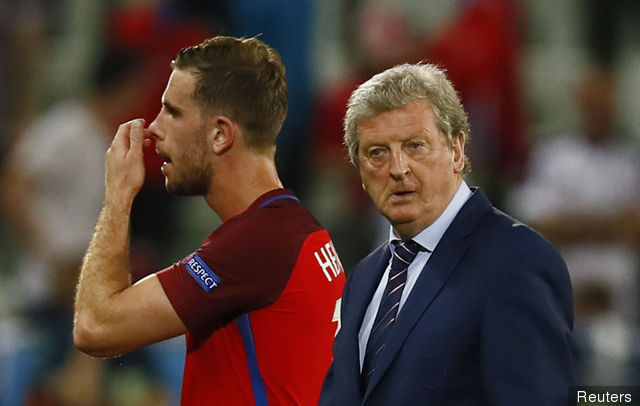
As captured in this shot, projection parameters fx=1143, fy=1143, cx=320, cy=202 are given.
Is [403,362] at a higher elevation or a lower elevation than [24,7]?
lower

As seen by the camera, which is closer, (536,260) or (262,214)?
(536,260)

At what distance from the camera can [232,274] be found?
365 cm

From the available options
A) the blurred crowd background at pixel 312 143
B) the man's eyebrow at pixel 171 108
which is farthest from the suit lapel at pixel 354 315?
the blurred crowd background at pixel 312 143

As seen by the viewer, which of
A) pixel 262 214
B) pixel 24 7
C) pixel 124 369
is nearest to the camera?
pixel 262 214

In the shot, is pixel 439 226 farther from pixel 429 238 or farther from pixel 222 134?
pixel 222 134

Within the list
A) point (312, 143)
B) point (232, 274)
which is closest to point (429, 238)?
point (232, 274)

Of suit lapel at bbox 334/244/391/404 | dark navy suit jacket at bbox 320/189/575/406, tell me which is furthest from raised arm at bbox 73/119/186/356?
dark navy suit jacket at bbox 320/189/575/406

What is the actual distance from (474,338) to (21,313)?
4.81 metres

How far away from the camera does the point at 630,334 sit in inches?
267

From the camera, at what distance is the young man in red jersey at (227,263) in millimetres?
3609

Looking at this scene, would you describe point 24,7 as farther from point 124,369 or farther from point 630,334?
point 630,334

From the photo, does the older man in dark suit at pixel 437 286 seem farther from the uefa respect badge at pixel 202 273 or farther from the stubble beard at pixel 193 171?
the stubble beard at pixel 193 171

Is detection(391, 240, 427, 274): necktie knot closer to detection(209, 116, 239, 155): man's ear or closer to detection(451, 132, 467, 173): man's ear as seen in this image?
detection(451, 132, 467, 173): man's ear

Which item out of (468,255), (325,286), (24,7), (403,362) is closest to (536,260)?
(468,255)
